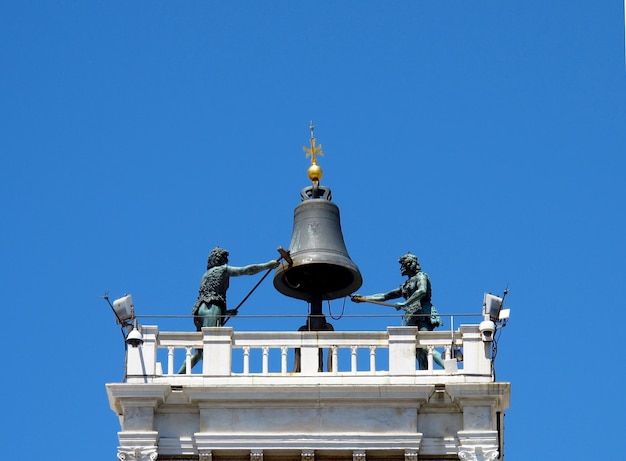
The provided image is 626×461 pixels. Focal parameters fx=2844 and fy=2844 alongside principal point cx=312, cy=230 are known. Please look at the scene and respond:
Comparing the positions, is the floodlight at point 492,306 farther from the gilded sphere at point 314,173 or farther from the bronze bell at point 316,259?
the gilded sphere at point 314,173

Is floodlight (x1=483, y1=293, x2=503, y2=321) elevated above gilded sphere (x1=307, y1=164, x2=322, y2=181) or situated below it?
below

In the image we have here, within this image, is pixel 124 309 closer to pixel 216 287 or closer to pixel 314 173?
pixel 216 287

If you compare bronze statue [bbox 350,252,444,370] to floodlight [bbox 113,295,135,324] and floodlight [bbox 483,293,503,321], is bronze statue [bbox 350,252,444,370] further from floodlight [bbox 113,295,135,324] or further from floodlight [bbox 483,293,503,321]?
floodlight [bbox 113,295,135,324]

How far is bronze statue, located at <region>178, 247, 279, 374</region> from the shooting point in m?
49.7

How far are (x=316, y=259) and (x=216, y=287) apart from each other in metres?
1.83

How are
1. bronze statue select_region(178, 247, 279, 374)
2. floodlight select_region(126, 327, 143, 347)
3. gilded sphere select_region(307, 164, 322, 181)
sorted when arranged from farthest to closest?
gilded sphere select_region(307, 164, 322, 181) → bronze statue select_region(178, 247, 279, 374) → floodlight select_region(126, 327, 143, 347)

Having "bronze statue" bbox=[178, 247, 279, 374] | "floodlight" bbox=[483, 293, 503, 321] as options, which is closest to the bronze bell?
"bronze statue" bbox=[178, 247, 279, 374]

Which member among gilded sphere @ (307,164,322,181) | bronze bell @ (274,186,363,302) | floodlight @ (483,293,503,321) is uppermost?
gilded sphere @ (307,164,322,181)

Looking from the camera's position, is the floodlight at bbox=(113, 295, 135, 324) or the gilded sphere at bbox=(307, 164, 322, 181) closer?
the floodlight at bbox=(113, 295, 135, 324)

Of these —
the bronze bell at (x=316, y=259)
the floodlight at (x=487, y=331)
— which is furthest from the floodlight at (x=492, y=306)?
the bronze bell at (x=316, y=259)

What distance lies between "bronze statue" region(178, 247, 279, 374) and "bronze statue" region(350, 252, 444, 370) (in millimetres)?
2260

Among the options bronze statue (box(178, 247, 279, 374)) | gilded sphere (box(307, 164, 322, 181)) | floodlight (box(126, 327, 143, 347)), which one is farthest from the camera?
gilded sphere (box(307, 164, 322, 181))

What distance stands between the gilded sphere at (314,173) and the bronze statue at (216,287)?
2290 mm

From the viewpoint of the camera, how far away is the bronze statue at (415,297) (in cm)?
4981
